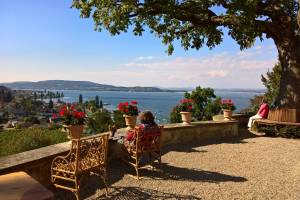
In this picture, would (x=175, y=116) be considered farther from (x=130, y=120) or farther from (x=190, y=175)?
(x=190, y=175)

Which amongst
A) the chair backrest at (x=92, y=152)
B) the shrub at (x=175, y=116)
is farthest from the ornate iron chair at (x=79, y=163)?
the shrub at (x=175, y=116)

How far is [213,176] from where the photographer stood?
7617 mm

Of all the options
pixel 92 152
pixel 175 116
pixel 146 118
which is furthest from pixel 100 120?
pixel 92 152

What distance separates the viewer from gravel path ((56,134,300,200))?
643 cm

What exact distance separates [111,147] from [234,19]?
7488mm

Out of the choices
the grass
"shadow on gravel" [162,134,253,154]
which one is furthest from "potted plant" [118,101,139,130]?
the grass

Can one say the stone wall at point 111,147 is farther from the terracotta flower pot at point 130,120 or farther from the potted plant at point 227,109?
the potted plant at point 227,109

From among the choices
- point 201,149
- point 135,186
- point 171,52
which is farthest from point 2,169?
point 171,52

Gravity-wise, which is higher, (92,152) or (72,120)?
(72,120)

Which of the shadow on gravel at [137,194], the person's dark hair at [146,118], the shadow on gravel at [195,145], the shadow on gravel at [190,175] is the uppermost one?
the person's dark hair at [146,118]

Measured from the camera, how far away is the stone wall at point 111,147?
5.80m

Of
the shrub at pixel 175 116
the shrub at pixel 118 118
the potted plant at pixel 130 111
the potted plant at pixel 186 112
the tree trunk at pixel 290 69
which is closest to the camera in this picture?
the potted plant at pixel 130 111

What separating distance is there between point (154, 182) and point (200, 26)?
31.3ft

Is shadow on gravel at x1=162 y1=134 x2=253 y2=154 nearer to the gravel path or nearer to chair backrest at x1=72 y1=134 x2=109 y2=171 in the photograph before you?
the gravel path
